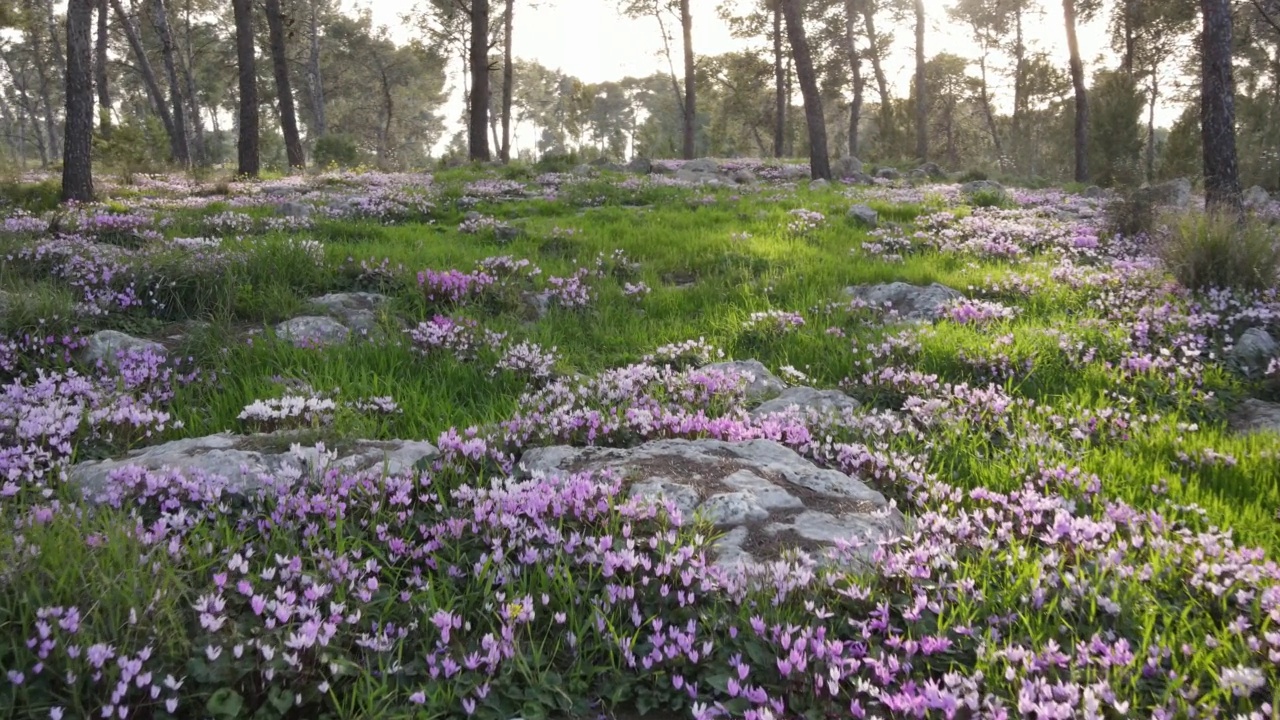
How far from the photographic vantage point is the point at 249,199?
43.0 ft

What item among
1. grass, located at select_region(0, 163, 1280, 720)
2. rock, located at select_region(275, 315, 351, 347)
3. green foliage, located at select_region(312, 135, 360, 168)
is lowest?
grass, located at select_region(0, 163, 1280, 720)

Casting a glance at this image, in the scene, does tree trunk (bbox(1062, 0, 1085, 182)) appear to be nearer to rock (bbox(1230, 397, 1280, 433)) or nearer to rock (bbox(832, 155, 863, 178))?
rock (bbox(832, 155, 863, 178))

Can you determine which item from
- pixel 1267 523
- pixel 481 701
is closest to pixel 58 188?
pixel 481 701

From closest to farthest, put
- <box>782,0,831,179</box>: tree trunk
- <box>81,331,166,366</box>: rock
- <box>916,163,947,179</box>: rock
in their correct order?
<box>81,331,166,366</box>: rock < <box>782,0,831,179</box>: tree trunk < <box>916,163,947,179</box>: rock

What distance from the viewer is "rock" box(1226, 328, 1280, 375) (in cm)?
548

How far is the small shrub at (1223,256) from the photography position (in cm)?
714

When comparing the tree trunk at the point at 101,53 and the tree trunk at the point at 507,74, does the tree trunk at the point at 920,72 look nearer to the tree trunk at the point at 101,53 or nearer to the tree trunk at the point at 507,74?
the tree trunk at the point at 507,74

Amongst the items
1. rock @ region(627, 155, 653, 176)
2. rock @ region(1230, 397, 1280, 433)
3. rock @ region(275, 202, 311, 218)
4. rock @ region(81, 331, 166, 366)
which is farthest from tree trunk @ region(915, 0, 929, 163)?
rock @ region(81, 331, 166, 366)

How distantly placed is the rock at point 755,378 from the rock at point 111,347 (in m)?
4.16

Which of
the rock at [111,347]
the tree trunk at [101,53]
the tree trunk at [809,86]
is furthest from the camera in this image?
the tree trunk at [101,53]

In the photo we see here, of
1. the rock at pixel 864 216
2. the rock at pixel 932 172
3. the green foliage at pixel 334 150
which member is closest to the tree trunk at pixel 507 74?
the green foliage at pixel 334 150

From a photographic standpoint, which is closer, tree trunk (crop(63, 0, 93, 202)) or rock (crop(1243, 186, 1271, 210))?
tree trunk (crop(63, 0, 93, 202))

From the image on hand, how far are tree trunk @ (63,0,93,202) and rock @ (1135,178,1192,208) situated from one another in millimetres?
17224

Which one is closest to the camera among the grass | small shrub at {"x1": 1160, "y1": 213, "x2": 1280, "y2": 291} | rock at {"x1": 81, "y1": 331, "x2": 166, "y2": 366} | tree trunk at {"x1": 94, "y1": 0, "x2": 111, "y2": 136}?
the grass
